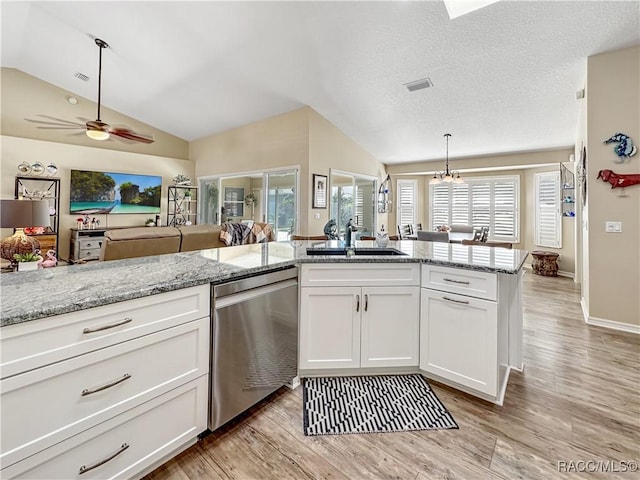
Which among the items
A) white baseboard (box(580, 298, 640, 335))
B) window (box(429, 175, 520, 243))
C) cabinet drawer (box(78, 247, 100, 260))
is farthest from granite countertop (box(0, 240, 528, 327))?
window (box(429, 175, 520, 243))

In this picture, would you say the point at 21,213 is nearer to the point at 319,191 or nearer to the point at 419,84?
the point at 319,191

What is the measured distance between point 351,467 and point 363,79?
14.5ft

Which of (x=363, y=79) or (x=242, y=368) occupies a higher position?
(x=363, y=79)

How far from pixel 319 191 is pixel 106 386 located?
485 cm

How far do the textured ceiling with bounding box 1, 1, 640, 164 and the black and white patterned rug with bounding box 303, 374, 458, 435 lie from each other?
3442mm

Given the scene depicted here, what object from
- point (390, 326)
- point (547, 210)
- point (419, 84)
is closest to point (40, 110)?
point (419, 84)

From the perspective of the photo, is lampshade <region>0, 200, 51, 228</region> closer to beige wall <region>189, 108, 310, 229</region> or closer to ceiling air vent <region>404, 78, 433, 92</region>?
beige wall <region>189, 108, 310, 229</region>

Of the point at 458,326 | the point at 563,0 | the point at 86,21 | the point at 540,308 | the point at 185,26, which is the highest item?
the point at 86,21

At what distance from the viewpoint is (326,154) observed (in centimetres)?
586

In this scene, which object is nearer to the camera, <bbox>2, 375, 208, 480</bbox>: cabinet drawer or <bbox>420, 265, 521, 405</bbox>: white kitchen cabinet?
<bbox>2, 375, 208, 480</bbox>: cabinet drawer

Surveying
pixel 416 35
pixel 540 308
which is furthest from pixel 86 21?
pixel 540 308

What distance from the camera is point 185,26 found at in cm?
372

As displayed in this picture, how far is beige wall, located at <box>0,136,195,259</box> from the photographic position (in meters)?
5.52

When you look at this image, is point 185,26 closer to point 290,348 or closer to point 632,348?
point 290,348
